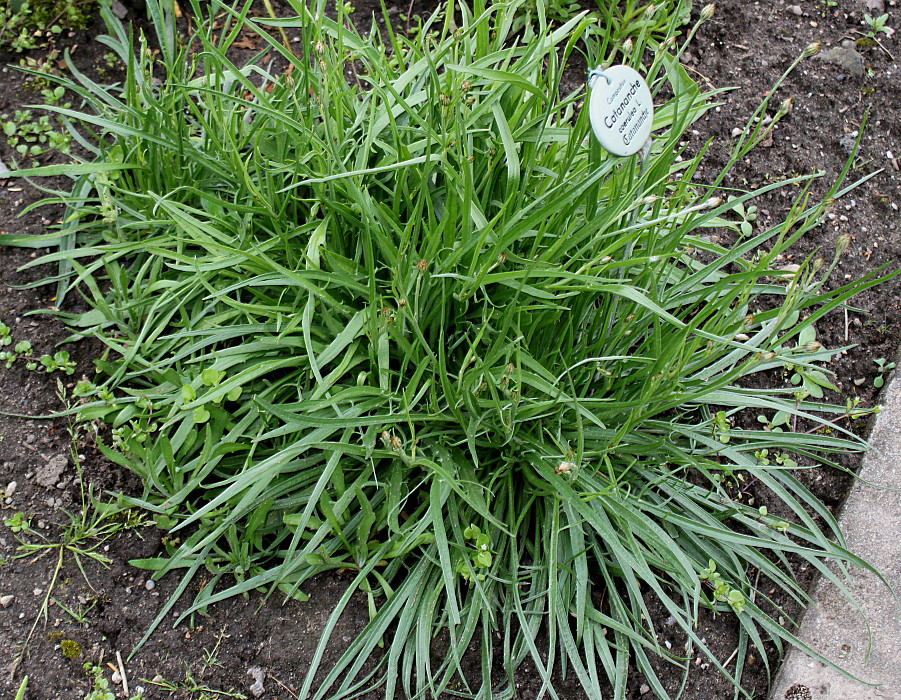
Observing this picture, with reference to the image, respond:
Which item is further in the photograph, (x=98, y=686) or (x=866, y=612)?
(x=866, y=612)

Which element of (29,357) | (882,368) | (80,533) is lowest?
(80,533)

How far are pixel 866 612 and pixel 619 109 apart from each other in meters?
1.39

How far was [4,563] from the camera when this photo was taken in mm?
1673

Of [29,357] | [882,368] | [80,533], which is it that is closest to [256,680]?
[80,533]

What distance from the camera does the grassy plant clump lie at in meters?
1.62

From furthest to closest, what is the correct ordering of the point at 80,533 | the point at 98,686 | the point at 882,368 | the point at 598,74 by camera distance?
the point at 882,368, the point at 80,533, the point at 98,686, the point at 598,74

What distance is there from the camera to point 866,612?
6.05ft

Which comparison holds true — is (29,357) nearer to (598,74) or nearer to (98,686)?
(98,686)

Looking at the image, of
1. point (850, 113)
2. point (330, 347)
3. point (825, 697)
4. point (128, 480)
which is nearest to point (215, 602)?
point (128, 480)

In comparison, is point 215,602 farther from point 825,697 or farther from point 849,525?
point 849,525

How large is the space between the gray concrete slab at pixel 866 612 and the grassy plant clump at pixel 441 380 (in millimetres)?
78

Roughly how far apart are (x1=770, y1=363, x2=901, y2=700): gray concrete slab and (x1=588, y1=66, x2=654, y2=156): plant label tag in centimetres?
110

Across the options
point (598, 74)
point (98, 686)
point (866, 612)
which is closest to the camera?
point (598, 74)

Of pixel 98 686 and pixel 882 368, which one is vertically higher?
pixel 882 368
